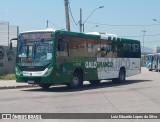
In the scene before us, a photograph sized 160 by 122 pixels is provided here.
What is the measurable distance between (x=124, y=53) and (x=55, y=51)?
349 inches

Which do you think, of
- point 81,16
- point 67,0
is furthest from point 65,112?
point 81,16

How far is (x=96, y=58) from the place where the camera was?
2500 cm

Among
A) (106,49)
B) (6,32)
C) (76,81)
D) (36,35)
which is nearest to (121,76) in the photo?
(106,49)

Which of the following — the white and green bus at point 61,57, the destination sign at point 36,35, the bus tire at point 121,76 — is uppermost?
the destination sign at point 36,35

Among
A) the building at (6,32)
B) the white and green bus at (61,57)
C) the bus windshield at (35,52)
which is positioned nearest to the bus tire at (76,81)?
the white and green bus at (61,57)

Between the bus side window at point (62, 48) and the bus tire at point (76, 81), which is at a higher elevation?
the bus side window at point (62, 48)

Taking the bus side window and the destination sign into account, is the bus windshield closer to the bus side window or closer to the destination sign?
the destination sign

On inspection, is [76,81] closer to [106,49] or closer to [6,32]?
[106,49]

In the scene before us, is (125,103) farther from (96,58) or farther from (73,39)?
(96,58)

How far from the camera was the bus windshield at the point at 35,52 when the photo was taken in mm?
21016

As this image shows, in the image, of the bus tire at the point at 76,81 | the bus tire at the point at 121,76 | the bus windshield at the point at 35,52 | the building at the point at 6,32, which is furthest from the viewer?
the building at the point at 6,32

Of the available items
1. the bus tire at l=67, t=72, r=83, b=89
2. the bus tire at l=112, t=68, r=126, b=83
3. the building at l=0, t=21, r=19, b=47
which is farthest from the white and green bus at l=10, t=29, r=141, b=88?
the building at l=0, t=21, r=19, b=47

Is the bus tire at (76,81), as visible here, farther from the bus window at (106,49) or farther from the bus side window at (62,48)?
the bus window at (106,49)

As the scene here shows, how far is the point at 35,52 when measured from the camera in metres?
21.3
